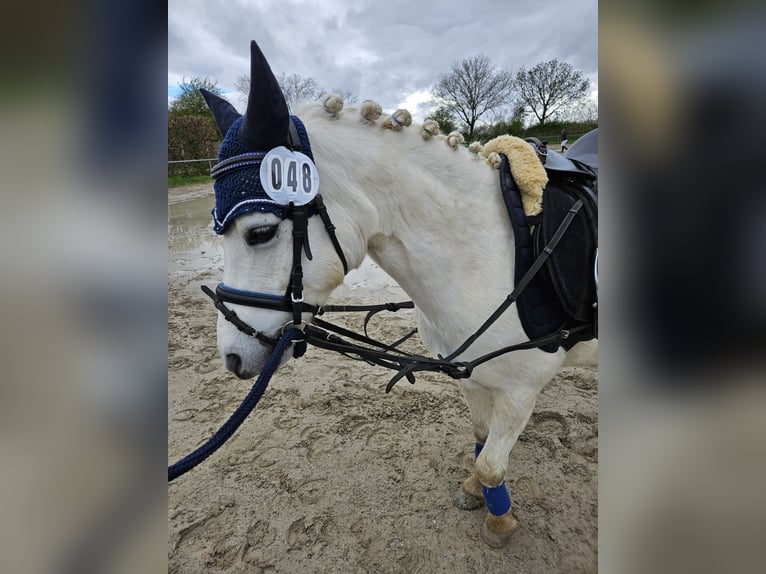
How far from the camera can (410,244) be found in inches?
62.5

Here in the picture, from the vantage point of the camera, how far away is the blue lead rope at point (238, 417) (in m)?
1.00

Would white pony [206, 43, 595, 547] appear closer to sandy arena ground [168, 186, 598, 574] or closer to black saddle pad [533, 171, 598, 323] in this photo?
black saddle pad [533, 171, 598, 323]

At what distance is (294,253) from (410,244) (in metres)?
0.49

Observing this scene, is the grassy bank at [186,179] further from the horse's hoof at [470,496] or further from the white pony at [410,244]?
the horse's hoof at [470,496]

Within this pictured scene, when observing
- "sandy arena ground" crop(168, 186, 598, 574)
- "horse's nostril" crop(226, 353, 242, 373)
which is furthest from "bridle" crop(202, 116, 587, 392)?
"sandy arena ground" crop(168, 186, 598, 574)

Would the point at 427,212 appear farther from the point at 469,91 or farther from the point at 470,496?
the point at 469,91

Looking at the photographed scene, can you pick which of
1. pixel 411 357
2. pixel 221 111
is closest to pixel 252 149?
pixel 221 111

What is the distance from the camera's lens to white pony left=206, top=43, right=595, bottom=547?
1.43 meters

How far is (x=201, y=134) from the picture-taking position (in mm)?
19688
